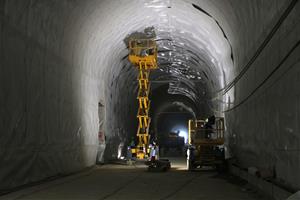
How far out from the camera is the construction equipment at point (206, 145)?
61.1 ft

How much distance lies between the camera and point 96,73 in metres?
20.7

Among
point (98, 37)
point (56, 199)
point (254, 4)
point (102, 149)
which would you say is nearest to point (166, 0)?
point (98, 37)

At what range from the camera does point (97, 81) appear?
2105 centimetres

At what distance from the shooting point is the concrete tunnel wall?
9047mm

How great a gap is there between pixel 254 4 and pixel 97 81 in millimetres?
11172

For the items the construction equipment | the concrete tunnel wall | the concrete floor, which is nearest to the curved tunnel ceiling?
the concrete tunnel wall

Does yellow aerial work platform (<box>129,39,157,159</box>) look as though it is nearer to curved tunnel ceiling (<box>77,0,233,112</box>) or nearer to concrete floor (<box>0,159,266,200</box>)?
curved tunnel ceiling (<box>77,0,233,112</box>)

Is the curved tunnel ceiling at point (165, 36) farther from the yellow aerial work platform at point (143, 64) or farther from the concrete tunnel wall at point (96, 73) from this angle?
the yellow aerial work platform at point (143, 64)

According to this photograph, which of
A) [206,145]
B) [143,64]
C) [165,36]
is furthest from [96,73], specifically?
[206,145]

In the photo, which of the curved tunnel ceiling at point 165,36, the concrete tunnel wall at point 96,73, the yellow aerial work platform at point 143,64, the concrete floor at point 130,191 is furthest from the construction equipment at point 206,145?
the concrete floor at point 130,191

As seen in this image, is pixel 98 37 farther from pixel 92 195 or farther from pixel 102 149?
pixel 92 195

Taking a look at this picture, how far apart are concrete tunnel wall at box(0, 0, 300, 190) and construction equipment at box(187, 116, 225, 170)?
1002mm

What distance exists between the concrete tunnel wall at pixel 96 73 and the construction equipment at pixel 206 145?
3.29ft

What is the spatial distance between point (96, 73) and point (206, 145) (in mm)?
5513
